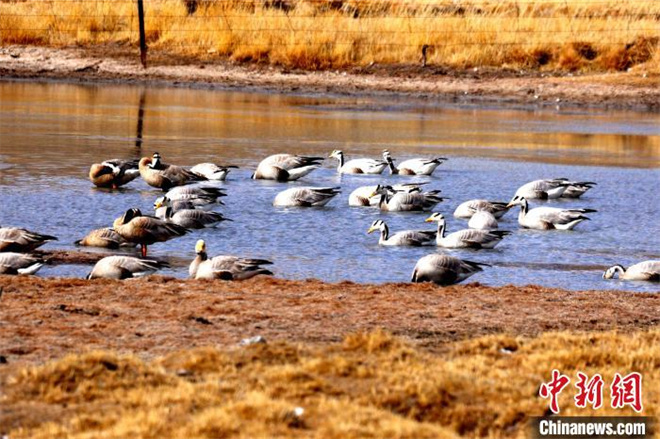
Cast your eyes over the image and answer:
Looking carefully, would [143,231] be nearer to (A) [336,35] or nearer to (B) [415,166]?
(B) [415,166]

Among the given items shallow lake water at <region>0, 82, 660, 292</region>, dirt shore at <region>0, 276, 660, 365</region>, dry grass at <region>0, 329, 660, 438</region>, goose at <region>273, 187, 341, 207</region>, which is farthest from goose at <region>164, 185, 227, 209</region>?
dry grass at <region>0, 329, 660, 438</region>

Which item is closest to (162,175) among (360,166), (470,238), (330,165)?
(360,166)

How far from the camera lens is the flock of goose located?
1145 cm

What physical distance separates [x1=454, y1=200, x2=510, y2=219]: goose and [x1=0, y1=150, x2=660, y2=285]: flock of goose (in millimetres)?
13

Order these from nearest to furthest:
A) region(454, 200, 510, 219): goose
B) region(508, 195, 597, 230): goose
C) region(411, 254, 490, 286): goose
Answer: region(411, 254, 490, 286): goose < region(508, 195, 597, 230): goose < region(454, 200, 510, 219): goose

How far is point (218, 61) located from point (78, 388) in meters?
30.2

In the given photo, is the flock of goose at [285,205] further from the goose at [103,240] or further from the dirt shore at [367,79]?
the dirt shore at [367,79]

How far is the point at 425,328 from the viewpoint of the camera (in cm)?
893

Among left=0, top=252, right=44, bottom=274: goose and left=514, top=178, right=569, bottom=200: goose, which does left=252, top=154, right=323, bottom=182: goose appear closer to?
left=514, top=178, right=569, bottom=200: goose

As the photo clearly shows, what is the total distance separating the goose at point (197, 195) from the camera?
16250 mm

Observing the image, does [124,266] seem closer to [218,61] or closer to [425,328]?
[425,328]

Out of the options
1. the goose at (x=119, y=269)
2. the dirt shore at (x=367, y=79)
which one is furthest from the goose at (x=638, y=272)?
the dirt shore at (x=367, y=79)

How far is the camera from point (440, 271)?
1170 cm

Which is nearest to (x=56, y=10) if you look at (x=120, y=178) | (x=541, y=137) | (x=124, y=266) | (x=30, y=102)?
(x=30, y=102)
